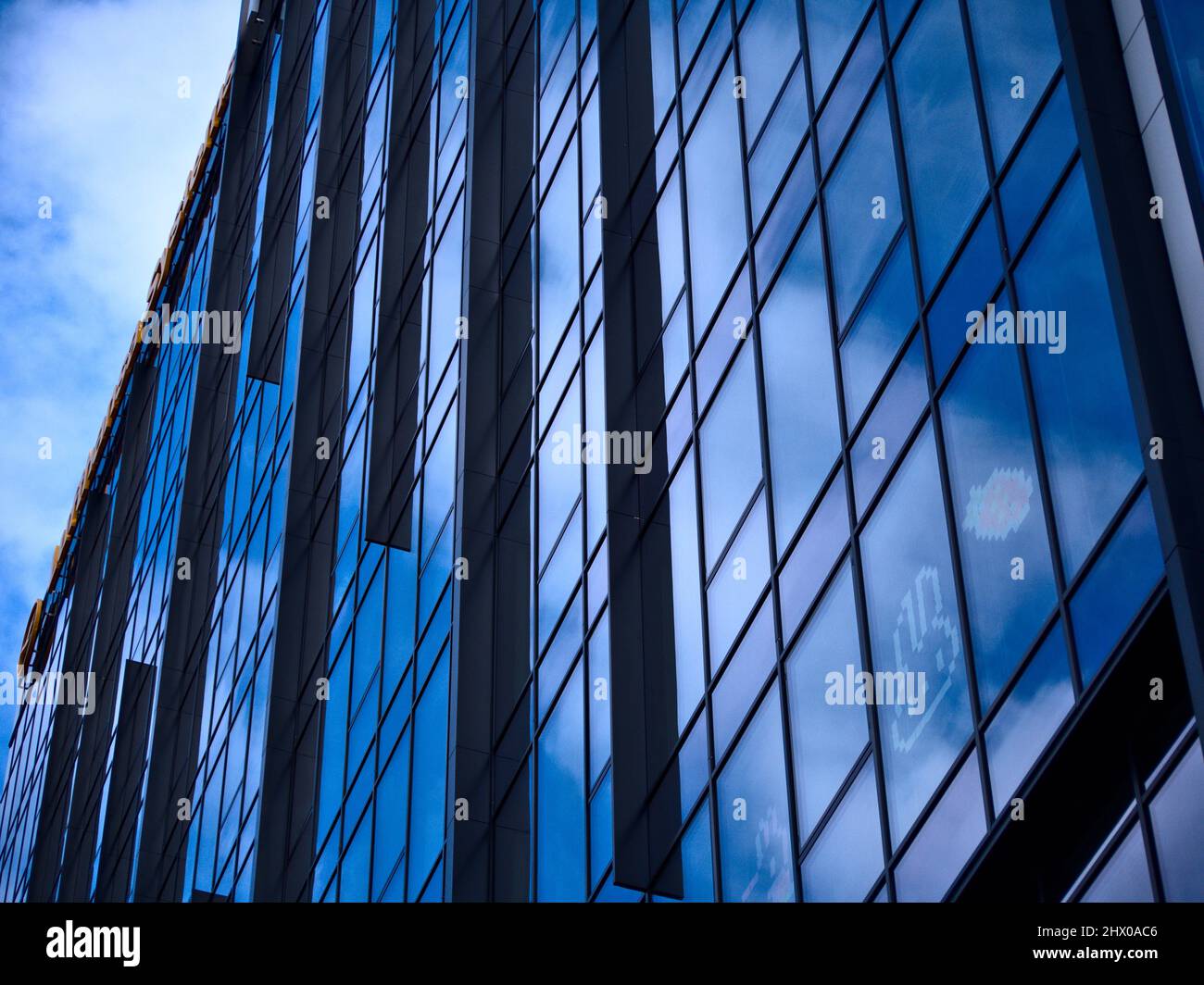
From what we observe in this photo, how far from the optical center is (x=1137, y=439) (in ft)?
38.0

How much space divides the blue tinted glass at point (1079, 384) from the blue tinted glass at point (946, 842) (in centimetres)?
214

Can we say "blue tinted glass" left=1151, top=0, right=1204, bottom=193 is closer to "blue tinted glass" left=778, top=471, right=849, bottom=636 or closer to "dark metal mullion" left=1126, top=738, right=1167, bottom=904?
"dark metal mullion" left=1126, top=738, right=1167, bottom=904

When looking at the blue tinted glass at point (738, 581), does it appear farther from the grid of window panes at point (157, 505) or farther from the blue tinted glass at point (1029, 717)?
the grid of window panes at point (157, 505)

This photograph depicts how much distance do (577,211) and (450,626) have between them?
7.20 metres

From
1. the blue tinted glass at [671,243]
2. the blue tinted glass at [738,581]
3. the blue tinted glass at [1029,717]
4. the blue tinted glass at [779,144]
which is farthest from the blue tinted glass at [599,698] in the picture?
the blue tinted glass at [1029,717]

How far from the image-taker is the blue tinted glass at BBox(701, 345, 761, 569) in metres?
18.3

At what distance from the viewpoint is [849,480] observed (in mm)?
15750

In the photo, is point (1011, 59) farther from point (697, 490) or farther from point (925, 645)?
point (697, 490)

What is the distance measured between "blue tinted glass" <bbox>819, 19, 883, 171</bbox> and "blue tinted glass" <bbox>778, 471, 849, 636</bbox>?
385 cm

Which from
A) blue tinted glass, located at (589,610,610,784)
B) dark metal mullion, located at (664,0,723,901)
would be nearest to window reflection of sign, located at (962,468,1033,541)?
dark metal mullion, located at (664,0,723,901)

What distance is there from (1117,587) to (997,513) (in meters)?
1.85

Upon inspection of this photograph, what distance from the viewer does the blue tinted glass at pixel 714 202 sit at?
1983 centimetres

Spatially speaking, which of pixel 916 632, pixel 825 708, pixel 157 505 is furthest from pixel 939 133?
pixel 157 505
